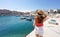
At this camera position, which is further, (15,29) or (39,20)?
(15,29)

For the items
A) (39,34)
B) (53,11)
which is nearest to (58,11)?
(53,11)

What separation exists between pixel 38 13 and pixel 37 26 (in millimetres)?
234

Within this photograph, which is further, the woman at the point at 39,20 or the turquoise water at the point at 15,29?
the turquoise water at the point at 15,29

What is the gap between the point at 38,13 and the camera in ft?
7.97

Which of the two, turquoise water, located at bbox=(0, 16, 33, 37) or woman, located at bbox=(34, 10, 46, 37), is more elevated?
woman, located at bbox=(34, 10, 46, 37)

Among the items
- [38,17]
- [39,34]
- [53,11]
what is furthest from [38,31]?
[53,11]

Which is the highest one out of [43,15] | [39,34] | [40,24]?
[43,15]

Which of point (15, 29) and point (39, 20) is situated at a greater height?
point (39, 20)

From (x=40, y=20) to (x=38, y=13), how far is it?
0.42ft

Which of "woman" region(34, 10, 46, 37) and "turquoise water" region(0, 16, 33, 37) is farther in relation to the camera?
"turquoise water" region(0, 16, 33, 37)

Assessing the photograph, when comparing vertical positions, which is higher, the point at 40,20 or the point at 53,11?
the point at 40,20

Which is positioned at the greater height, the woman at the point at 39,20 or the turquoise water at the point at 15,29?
the woman at the point at 39,20

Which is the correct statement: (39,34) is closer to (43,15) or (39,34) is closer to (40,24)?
(40,24)

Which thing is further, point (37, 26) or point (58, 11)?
point (58, 11)
